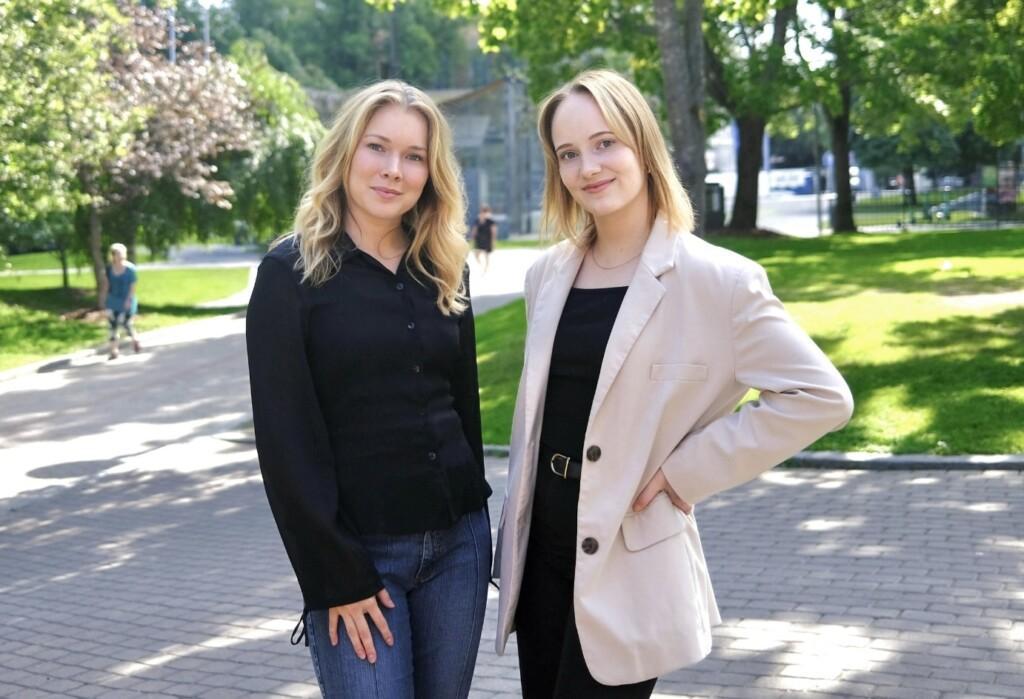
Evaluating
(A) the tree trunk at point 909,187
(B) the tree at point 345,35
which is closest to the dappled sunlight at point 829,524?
(A) the tree trunk at point 909,187

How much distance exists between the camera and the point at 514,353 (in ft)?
53.8

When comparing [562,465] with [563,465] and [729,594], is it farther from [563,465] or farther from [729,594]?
[729,594]

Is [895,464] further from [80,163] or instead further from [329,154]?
[80,163]

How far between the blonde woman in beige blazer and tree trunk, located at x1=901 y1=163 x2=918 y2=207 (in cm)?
4579

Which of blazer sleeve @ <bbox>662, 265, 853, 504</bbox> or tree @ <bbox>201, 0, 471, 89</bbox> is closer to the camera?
blazer sleeve @ <bbox>662, 265, 853, 504</bbox>

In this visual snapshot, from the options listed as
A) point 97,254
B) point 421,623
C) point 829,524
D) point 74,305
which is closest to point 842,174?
point 97,254

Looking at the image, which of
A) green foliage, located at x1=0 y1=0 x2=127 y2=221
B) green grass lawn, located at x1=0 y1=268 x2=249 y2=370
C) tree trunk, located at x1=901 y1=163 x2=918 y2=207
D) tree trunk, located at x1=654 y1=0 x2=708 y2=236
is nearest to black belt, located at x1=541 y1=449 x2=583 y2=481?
tree trunk, located at x1=654 y1=0 x2=708 y2=236

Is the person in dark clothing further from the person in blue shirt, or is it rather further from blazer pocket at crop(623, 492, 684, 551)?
blazer pocket at crop(623, 492, 684, 551)

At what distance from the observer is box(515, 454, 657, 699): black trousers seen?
3.24 metres

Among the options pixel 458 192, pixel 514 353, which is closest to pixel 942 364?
pixel 514 353

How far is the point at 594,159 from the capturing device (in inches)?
129

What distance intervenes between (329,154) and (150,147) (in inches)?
1005

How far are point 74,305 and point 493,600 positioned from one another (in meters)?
24.0

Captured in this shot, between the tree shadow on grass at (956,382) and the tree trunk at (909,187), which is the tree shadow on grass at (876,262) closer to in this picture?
the tree shadow on grass at (956,382)
